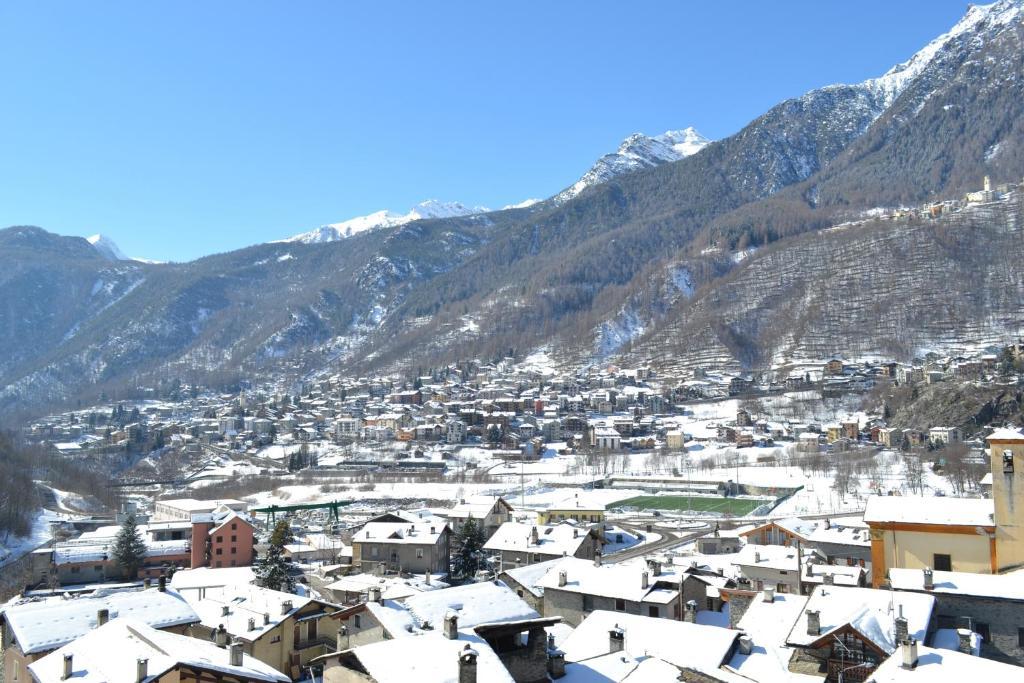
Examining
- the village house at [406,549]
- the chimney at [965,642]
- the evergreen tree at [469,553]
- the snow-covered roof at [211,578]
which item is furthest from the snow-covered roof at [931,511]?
the village house at [406,549]

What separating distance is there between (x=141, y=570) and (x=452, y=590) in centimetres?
3558

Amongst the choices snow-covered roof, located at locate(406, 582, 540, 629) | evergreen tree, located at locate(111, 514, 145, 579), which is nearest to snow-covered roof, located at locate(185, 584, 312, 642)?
snow-covered roof, located at locate(406, 582, 540, 629)

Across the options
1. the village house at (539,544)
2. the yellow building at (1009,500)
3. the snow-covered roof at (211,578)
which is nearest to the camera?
the yellow building at (1009,500)

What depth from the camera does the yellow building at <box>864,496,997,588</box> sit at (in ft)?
83.7

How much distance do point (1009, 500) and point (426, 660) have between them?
1847cm

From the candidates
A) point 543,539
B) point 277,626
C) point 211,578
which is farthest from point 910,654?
point 211,578

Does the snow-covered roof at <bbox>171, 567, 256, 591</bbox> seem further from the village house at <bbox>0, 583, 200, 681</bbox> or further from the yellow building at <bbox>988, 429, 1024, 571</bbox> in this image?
the yellow building at <bbox>988, 429, 1024, 571</bbox>

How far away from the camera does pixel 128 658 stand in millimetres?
16438

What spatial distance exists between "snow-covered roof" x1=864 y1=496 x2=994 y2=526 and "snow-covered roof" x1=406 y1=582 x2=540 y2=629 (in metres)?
12.7

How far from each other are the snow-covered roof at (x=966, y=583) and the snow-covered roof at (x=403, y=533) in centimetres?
2879

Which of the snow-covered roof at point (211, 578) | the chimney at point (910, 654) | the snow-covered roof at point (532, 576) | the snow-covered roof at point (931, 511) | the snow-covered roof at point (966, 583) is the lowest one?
the snow-covered roof at point (211, 578)

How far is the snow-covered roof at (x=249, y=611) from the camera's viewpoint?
24.4 meters

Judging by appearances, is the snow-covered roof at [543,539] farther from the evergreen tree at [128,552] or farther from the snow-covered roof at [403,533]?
the evergreen tree at [128,552]

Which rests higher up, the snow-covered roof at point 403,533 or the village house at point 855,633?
the village house at point 855,633
